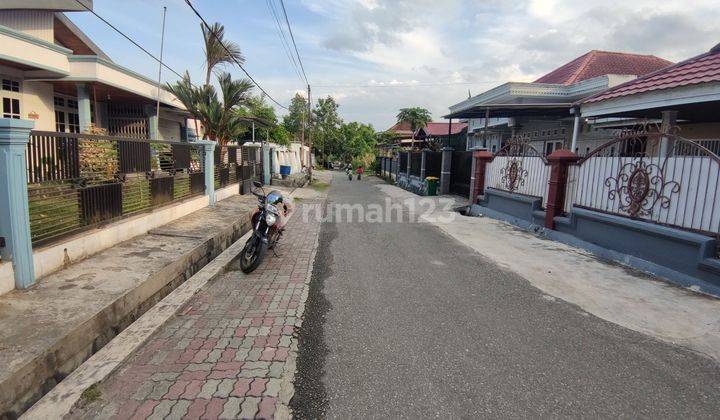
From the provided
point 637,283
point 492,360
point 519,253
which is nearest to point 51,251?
point 492,360

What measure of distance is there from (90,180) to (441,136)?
117ft

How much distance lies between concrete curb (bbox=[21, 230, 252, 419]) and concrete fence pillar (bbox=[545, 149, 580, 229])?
22.9ft

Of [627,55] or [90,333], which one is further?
[627,55]

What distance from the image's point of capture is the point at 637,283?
18.0 feet

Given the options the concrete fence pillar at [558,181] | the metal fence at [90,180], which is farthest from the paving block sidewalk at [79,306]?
the concrete fence pillar at [558,181]

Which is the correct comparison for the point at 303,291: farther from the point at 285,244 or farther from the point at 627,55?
the point at 627,55

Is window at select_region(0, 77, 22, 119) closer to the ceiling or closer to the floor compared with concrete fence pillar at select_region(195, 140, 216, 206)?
closer to the ceiling

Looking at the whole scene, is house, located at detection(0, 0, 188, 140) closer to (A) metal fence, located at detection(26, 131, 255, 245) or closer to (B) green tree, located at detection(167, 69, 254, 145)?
(B) green tree, located at detection(167, 69, 254, 145)

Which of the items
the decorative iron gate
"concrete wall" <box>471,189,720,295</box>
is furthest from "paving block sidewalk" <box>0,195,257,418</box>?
the decorative iron gate

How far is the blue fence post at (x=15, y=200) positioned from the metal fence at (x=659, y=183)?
7966 millimetres

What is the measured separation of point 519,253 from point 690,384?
4.22m

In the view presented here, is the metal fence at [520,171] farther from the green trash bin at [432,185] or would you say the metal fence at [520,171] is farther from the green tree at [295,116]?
the green tree at [295,116]

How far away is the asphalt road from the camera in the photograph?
8.95 feet

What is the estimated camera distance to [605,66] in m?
18.0
